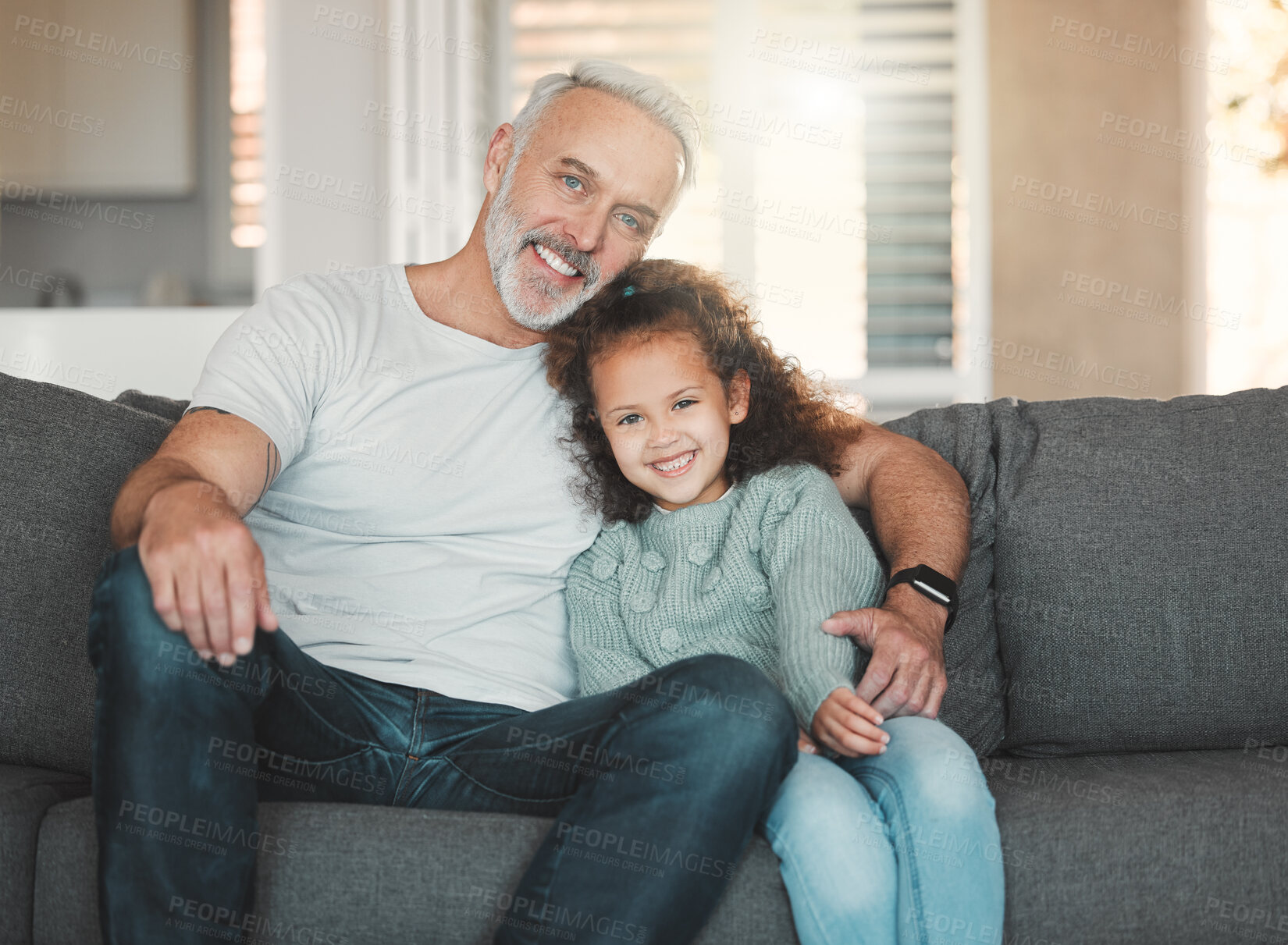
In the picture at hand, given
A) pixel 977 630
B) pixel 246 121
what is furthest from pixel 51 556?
pixel 246 121

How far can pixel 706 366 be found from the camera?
1.30 meters

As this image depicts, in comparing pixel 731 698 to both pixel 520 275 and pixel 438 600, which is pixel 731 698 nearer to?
pixel 438 600

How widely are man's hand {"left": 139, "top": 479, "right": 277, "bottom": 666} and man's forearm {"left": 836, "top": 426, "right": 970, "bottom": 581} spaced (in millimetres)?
745

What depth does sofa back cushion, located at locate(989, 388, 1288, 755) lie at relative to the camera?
133cm

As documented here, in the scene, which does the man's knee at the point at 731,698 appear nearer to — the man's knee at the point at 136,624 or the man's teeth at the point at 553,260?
the man's knee at the point at 136,624

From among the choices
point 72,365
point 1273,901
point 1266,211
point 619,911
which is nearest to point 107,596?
point 619,911

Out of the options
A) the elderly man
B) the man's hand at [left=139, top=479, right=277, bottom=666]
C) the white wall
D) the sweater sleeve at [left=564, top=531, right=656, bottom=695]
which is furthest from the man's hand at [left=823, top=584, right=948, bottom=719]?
the white wall

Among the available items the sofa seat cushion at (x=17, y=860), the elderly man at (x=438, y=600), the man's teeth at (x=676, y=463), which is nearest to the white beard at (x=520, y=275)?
the elderly man at (x=438, y=600)

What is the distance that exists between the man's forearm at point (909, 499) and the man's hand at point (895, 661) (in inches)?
4.8

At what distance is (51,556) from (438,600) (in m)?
0.52

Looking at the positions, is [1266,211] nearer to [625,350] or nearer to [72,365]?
[625,350]

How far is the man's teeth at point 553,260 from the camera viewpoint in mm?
1445

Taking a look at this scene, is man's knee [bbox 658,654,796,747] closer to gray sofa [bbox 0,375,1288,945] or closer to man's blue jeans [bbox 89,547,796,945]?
man's blue jeans [bbox 89,547,796,945]

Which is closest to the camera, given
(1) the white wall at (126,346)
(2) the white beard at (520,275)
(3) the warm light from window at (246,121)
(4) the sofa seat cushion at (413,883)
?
(4) the sofa seat cushion at (413,883)
